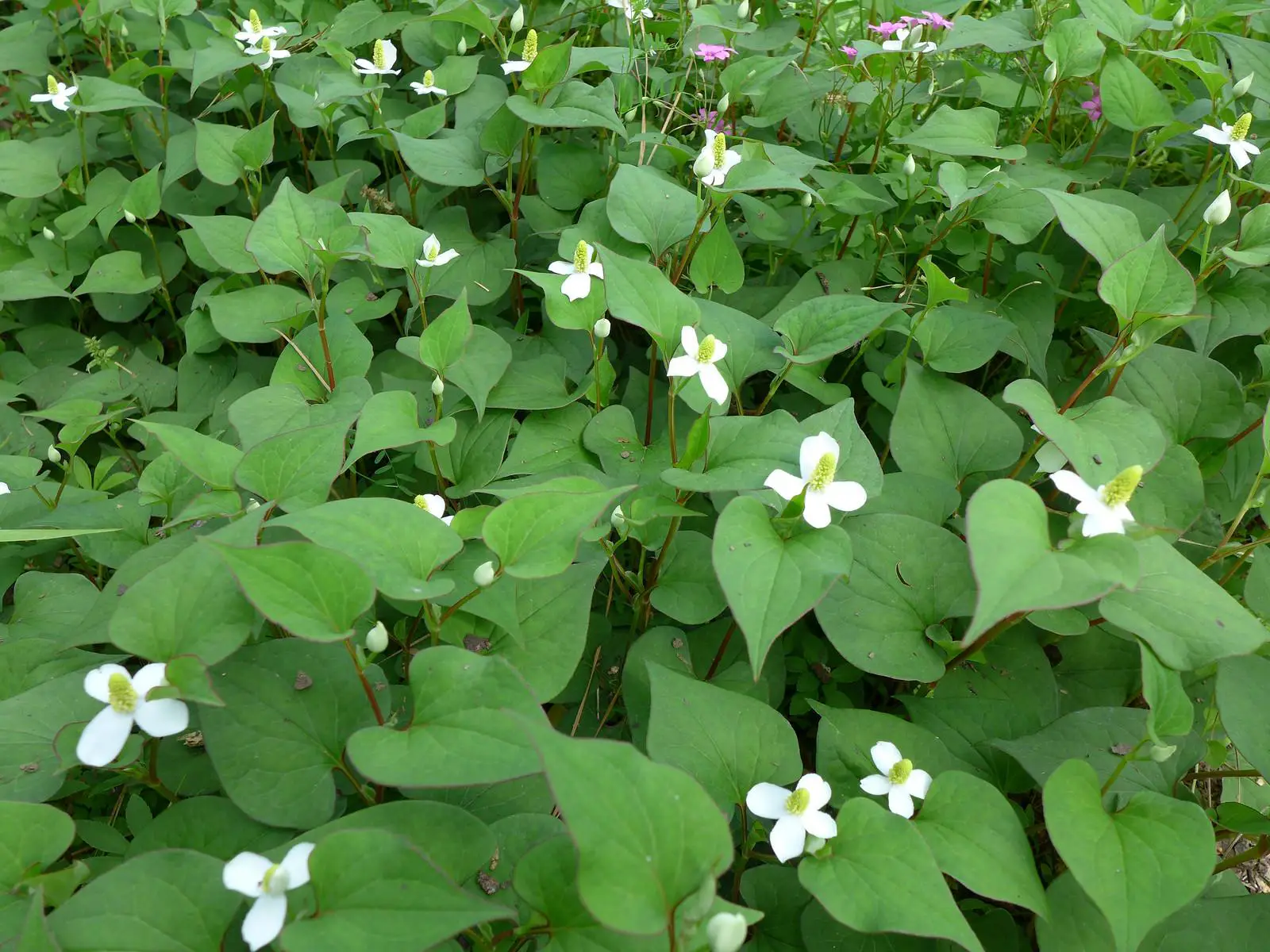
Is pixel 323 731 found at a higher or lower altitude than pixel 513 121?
lower

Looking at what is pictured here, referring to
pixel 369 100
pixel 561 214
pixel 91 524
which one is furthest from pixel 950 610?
pixel 369 100

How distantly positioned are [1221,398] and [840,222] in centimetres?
92

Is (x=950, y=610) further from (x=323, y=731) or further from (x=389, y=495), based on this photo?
(x=389, y=495)

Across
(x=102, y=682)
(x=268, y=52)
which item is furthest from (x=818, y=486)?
(x=268, y=52)

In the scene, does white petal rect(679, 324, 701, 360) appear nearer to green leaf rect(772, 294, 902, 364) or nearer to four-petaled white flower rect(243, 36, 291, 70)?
green leaf rect(772, 294, 902, 364)

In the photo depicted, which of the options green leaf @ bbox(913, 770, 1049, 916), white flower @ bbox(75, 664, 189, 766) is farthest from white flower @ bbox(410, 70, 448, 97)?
green leaf @ bbox(913, 770, 1049, 916)

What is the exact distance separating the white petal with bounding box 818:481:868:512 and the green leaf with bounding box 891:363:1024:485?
0.39m

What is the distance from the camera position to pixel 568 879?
0.94 meters

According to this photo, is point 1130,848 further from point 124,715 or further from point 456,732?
point 124,715

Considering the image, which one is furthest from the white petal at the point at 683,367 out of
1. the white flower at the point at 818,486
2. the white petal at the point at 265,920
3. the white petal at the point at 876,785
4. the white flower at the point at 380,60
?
the white flower at the point at 380,60


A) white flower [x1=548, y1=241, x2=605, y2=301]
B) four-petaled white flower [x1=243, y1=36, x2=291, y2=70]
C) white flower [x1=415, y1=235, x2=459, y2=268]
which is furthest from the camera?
four-petaled white flower [x1=243, y1=36, x2=291, y2=70]

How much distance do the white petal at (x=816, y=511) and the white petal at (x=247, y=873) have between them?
0.79m

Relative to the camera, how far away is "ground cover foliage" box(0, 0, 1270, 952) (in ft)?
3.19

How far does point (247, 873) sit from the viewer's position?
34.1 inches
